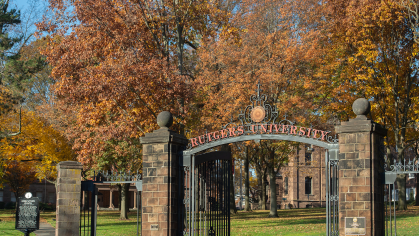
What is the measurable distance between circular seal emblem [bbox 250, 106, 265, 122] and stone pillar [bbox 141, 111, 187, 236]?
185 cm

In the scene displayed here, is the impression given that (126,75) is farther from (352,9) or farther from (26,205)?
(352,9)

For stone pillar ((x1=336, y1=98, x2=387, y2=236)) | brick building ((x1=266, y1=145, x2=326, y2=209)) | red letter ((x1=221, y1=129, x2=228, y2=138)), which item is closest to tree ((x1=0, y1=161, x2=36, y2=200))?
brick building ((x1=266, y1=145, x2=326, y2=209))

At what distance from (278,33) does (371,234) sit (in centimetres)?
1998

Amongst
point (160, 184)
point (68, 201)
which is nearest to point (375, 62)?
point (160, 184)

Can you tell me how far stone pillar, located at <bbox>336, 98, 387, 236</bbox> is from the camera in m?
9.02

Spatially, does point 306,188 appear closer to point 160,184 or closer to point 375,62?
point 375,62

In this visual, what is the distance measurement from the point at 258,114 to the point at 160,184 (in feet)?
9.10

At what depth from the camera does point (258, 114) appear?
10.3 meters

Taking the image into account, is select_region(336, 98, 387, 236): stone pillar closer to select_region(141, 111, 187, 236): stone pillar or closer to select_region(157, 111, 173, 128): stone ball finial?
select_region(141, 111, 187, 236): stone pillar

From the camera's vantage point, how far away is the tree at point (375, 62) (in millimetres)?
21047

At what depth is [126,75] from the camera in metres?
15.4

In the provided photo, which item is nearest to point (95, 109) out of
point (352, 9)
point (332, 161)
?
point (332, 161)

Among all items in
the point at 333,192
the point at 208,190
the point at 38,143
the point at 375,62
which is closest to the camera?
the point at 333,192

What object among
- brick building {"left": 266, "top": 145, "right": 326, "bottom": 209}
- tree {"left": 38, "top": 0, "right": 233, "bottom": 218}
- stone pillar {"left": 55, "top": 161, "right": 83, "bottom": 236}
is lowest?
brick building {"left": 266, "top": 145, "right": 326, "bottom": 209}
